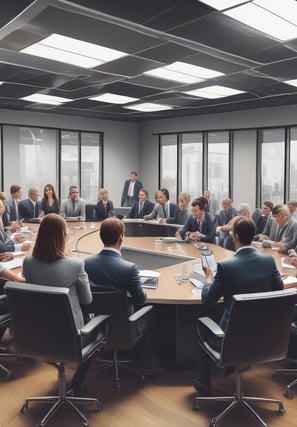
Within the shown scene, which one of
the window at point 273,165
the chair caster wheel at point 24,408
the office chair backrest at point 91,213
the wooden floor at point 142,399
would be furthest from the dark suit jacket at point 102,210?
the chair caster wheel at point 24,408

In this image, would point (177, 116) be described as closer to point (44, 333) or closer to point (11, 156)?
point (11, 156)

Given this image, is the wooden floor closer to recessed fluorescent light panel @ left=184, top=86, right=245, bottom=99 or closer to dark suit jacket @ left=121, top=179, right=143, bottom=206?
recessed fluorescent light panel @ left=184, top=86, right=245, bottom=99

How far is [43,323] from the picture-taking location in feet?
7.96

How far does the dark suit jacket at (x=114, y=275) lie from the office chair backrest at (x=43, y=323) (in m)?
0.45

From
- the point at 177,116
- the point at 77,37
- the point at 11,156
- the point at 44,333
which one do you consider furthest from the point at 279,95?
the point at 44,333

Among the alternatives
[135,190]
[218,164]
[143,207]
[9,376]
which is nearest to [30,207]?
[143,207]

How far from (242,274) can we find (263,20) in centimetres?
243

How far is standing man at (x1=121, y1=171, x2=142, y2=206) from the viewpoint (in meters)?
10.8

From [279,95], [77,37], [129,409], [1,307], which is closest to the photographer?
[129,409]

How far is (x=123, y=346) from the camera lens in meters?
2.82

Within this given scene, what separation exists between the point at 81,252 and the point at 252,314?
9.51ft

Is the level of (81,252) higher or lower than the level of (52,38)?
lower

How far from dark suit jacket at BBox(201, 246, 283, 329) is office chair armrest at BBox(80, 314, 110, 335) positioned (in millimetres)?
655

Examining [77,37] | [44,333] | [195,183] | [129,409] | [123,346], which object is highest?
[77,37]
